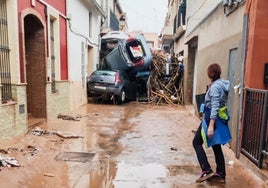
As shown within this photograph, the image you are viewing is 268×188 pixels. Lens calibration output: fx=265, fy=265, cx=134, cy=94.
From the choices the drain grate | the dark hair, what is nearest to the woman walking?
the dark hair

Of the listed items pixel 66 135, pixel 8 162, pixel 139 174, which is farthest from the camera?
pixel 66 135

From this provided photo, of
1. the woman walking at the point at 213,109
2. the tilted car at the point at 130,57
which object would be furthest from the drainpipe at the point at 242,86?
the tilted car at the point at 130,57

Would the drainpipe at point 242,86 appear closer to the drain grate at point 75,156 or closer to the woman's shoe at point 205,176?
the woman's shoe at point 205,176

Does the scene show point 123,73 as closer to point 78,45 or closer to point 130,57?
point 130,57

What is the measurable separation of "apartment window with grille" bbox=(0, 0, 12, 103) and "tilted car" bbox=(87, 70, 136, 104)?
666cm

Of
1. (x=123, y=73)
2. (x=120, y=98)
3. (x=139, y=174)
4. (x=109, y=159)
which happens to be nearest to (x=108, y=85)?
(x=120, y=98)

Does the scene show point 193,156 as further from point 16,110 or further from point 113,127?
point 16,110

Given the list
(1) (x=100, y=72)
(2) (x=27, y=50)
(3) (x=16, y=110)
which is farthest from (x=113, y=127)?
(1) (x=100, y=72)

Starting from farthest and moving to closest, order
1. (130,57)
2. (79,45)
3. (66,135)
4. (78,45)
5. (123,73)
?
(130,57) < (123,73) < (79,45) < (78,45) < (66,135)

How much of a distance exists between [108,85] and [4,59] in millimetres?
6825

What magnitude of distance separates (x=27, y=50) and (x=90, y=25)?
22.9 feet

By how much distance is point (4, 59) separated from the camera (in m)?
5.79

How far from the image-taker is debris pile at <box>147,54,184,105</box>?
562 inches

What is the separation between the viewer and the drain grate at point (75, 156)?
4.82 m
